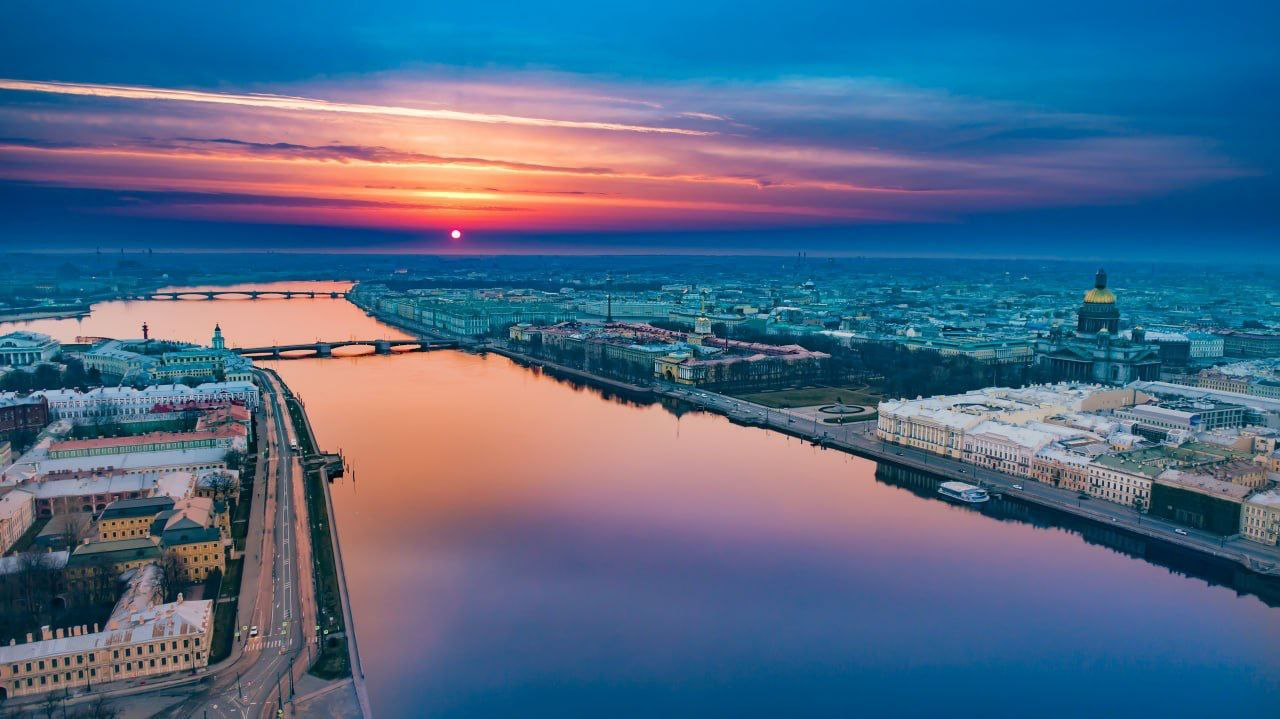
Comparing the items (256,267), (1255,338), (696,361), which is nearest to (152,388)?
(696,361)

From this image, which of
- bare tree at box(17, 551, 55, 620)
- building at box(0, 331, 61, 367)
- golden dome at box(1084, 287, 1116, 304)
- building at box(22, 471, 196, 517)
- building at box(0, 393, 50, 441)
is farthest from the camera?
golden dome at box(1084, 287, 1116, 304)

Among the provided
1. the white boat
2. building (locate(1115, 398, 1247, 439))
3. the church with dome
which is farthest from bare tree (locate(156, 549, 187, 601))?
the church with dome

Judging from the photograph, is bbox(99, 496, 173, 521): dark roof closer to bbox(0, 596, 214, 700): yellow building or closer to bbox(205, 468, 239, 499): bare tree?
bbox(205, 468, 239, 499): bare tree

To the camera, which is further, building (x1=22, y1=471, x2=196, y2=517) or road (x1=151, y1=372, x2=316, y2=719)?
building (x1=22, y1=471, x2=196, y2=517)

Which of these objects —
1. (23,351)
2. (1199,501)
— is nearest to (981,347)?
(1199,501)

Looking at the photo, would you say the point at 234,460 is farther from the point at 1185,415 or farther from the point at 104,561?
the point at 1185,415

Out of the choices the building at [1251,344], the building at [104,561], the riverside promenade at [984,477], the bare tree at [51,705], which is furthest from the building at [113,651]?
the building at [1251,344]
